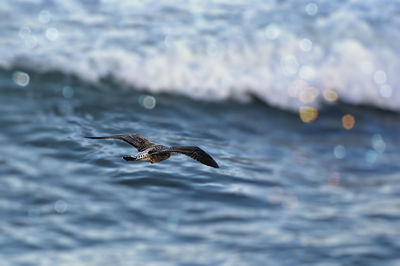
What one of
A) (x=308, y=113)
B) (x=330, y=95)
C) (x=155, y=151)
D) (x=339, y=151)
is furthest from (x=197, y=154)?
(x=330, y=95)

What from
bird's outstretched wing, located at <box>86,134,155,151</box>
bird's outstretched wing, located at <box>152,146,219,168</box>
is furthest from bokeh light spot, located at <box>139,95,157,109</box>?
bird's outstretched wing, located at <box>152,146,219,168</box>

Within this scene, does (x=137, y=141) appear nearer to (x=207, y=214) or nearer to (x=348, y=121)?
(x=207, y=214)

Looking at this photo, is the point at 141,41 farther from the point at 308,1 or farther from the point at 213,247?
the point at 213,247

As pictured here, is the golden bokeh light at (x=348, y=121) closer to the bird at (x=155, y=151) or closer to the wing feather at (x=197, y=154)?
the bird at (x=155, y=151)

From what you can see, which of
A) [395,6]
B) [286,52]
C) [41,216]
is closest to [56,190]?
[41,216]

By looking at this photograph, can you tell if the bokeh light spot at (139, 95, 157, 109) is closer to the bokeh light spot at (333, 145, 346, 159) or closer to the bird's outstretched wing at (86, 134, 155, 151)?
the bokeh light spot at (333, 145, 346, 159)

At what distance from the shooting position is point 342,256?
782cm

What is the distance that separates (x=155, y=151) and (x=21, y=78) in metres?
9.12

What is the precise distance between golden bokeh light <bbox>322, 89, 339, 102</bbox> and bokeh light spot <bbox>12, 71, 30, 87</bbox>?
6.65 meters

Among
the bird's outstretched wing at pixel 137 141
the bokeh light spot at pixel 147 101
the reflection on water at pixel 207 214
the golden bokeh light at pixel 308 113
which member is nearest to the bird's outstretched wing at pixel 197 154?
the bird's outstretched wing at pixel 137 141

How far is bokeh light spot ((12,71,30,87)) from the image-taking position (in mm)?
11969

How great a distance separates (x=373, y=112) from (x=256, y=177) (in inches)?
207

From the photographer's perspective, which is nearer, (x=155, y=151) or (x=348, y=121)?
(x=155, y=151)

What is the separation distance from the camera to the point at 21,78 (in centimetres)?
1208
